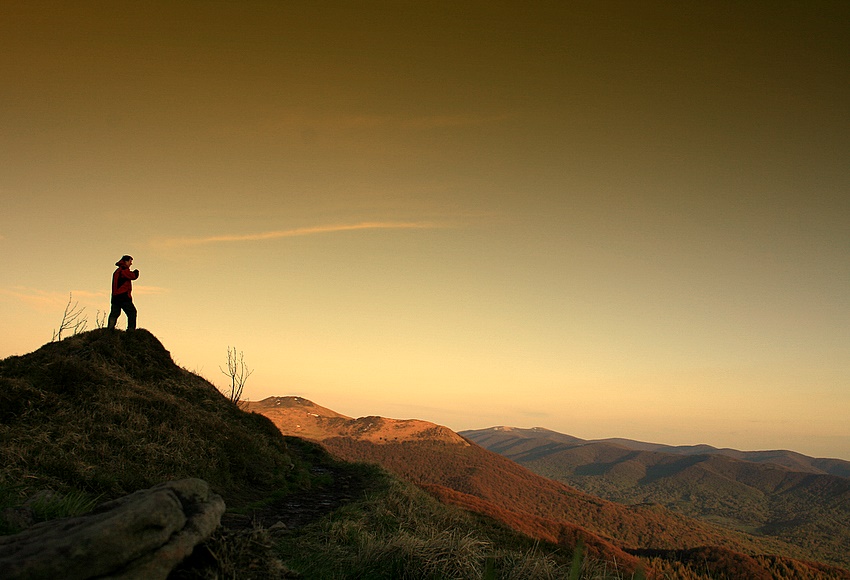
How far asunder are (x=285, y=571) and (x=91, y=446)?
33.9 ft

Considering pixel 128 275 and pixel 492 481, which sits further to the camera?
pixel 492 481

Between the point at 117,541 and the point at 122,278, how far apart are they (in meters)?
16.8

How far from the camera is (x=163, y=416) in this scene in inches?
646

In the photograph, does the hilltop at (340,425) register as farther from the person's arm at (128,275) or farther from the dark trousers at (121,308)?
the person's arm at (128,275)

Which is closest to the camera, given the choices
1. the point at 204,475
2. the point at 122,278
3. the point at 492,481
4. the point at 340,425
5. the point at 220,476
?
the point at 204,475

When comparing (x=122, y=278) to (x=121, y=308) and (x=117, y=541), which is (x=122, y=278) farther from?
(x=117, y=541)

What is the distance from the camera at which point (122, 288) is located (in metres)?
18.1

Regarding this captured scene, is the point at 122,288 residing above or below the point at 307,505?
above

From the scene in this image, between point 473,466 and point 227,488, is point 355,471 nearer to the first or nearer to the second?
point 227,488

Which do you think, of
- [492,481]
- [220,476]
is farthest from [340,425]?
[220,476]

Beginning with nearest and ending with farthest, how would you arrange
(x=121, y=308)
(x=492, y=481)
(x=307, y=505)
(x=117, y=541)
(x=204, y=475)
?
(x=117, y=541)
(x=204, y=475)
(x=307, y=505)
(x=121, y=308)
(x=492, y=481)

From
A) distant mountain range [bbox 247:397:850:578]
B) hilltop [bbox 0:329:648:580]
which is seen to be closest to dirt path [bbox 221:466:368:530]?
hilltop [bbox 0:329:648:580]

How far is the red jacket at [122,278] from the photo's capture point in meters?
17.9

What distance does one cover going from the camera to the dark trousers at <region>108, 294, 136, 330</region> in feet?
60.8
